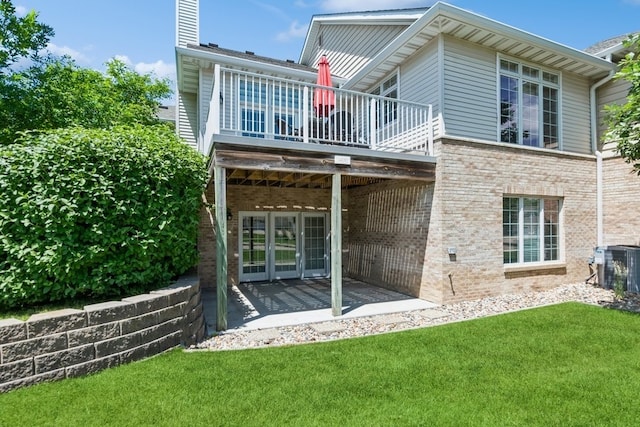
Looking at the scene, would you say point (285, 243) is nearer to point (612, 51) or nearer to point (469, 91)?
point (469, 91)

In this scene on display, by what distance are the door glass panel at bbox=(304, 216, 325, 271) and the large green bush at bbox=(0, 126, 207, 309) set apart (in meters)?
6.26

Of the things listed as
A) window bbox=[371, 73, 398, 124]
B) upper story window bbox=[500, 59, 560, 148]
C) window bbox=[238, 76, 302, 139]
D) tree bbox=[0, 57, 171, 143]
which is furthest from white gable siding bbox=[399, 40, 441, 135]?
tree bbox=[0, 57, 171, 143]

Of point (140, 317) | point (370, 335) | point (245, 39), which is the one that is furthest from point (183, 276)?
point (245, 39)

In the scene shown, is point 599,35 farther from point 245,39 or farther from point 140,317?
point 140,317

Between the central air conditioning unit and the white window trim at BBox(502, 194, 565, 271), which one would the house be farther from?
the central air conditioning unit

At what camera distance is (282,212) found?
36.0ft

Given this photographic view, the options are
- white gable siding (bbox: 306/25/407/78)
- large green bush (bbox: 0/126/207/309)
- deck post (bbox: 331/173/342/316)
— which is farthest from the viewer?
white gable siding (bbox: 306/25/407/78)

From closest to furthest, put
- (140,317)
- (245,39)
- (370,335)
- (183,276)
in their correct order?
(140,317), (370,335), (183,276), (245,39)

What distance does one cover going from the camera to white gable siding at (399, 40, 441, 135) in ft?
25.6

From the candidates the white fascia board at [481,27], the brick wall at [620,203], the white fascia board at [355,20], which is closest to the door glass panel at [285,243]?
the white fascia board at [481,27]

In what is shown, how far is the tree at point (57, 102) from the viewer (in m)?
8.76

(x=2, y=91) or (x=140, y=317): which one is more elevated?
(x=2, y=91)

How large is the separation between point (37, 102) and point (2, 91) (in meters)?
0.71

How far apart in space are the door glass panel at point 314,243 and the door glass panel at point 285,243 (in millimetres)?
415
